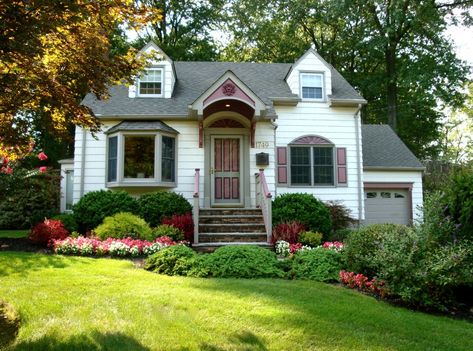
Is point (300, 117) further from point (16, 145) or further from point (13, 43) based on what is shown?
point (13, 43)

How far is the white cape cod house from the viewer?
12672 mm

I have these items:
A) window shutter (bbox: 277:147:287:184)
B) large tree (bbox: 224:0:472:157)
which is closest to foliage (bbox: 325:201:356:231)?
window shutter (bbox: 277:147:287:184)

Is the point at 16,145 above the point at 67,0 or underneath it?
underneath

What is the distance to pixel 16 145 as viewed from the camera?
553 centimetres

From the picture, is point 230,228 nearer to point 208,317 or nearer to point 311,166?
point 311,166

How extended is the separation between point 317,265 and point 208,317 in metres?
3.33

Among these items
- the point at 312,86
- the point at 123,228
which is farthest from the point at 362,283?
the point at 312,86

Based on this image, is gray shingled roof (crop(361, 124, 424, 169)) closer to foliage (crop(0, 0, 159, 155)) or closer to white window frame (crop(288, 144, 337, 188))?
white window frame (crop(288, 144, 337, 188))

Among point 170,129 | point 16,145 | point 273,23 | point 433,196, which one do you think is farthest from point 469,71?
point 16,145

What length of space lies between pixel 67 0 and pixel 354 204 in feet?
40.8

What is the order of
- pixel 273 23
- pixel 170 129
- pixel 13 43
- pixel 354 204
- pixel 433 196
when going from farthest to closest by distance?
pixel 273 23 < pixel 354 204 < pixel 170 129 < pixel 433 196 < pixel 13 43

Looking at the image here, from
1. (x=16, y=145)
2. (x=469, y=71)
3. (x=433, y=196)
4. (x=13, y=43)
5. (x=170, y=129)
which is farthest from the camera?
(x=469, y=71)

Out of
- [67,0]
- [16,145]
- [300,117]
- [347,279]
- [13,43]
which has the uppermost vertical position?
[300,117]

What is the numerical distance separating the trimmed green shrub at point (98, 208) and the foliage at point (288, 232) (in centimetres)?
416
